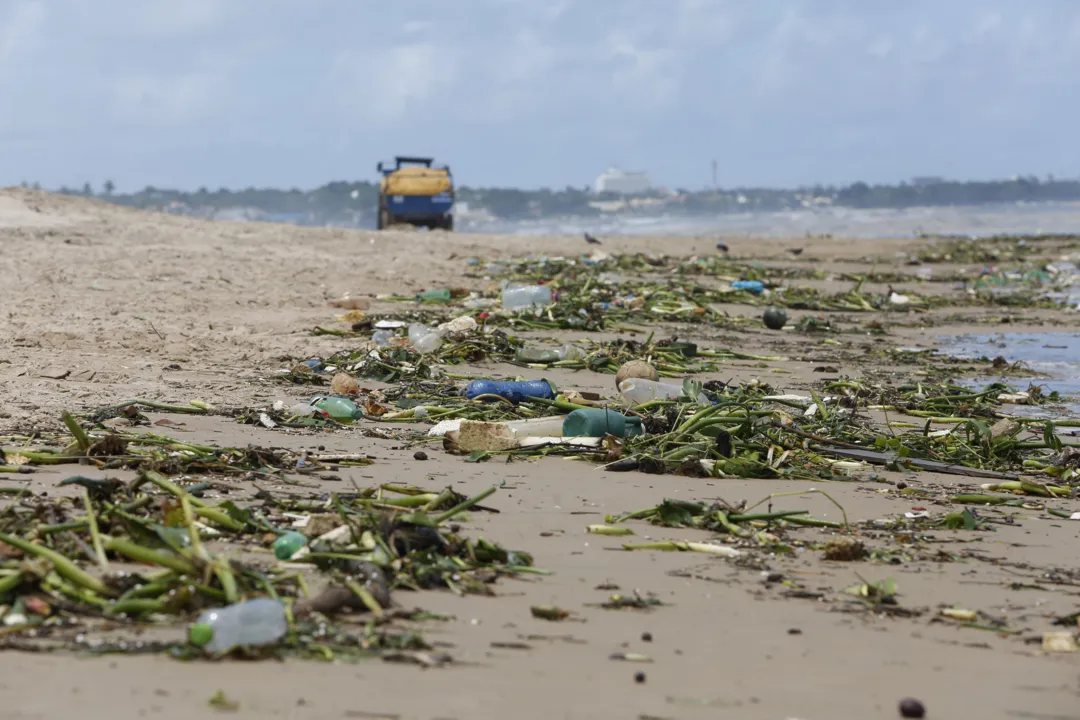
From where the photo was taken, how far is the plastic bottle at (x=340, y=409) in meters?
5.38

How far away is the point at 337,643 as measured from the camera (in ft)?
8.06

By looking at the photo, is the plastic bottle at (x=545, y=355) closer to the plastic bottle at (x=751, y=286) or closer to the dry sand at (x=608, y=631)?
the dry sand at (x=608, y=631)

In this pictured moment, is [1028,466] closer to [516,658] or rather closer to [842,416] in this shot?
[842,416]

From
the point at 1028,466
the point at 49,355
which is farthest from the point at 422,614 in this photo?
the point at 49,355

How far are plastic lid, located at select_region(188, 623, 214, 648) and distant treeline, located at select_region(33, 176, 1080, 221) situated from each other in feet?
177

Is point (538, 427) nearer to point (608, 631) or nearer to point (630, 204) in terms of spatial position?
point (608, 631)

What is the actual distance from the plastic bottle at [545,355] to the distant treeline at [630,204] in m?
49.2

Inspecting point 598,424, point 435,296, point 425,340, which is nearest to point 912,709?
point 598,424

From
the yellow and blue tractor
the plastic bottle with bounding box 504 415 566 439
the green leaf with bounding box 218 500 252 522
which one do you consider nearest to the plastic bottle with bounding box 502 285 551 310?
the plastic bottle with bounding box 504 415 566 439

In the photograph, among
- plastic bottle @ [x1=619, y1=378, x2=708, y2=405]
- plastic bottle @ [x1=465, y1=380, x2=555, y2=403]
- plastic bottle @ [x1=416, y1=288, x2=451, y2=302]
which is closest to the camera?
plastic bottle @ [x1=465, y1=380, x2=555, y2=403]

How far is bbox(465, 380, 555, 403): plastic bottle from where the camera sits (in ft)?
18.8

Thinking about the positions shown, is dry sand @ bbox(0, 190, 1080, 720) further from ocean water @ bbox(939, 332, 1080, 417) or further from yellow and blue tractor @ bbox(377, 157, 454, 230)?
yellow and blue tractor @ bbox(377, 157, 454, 230)

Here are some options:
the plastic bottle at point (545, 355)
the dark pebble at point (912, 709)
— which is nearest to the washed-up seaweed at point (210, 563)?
the dark pebble at point (912, 709)

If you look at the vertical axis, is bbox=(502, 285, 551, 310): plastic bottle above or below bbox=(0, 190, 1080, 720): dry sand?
above
